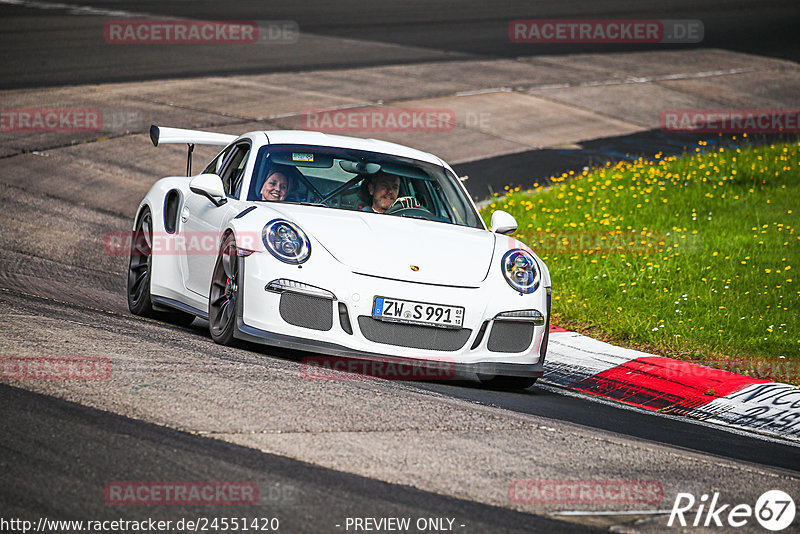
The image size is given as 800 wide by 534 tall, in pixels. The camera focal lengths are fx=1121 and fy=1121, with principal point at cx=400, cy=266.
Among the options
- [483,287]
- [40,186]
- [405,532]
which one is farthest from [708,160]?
[405,532]

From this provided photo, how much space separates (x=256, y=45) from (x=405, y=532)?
2217cm

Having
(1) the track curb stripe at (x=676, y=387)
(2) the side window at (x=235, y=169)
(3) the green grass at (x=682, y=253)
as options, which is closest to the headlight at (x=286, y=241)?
(2) the side window at (x=235, y=169)

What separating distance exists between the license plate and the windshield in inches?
48.1

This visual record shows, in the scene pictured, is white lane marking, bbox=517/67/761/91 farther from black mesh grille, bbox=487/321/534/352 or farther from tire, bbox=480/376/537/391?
black mesh grille, bbox=487/321/534/352

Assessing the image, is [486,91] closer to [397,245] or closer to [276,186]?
[276,186]

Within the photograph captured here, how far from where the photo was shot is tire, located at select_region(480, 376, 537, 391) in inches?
276

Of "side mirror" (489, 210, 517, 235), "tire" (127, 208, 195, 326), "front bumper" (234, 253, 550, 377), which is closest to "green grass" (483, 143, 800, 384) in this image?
"side mirror" (489, 210, 517, 235)

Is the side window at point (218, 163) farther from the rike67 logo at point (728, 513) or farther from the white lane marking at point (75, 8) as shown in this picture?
the white lane marking at point (75, 8)

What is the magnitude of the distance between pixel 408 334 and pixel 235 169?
2.32m

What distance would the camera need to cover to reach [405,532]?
12.6 feet

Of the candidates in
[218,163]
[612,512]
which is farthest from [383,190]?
[612,512]

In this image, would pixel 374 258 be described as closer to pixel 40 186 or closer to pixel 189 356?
pixel 189 356

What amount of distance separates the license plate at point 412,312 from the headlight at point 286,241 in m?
0.53

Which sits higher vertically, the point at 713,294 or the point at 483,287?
the point at 483,287
